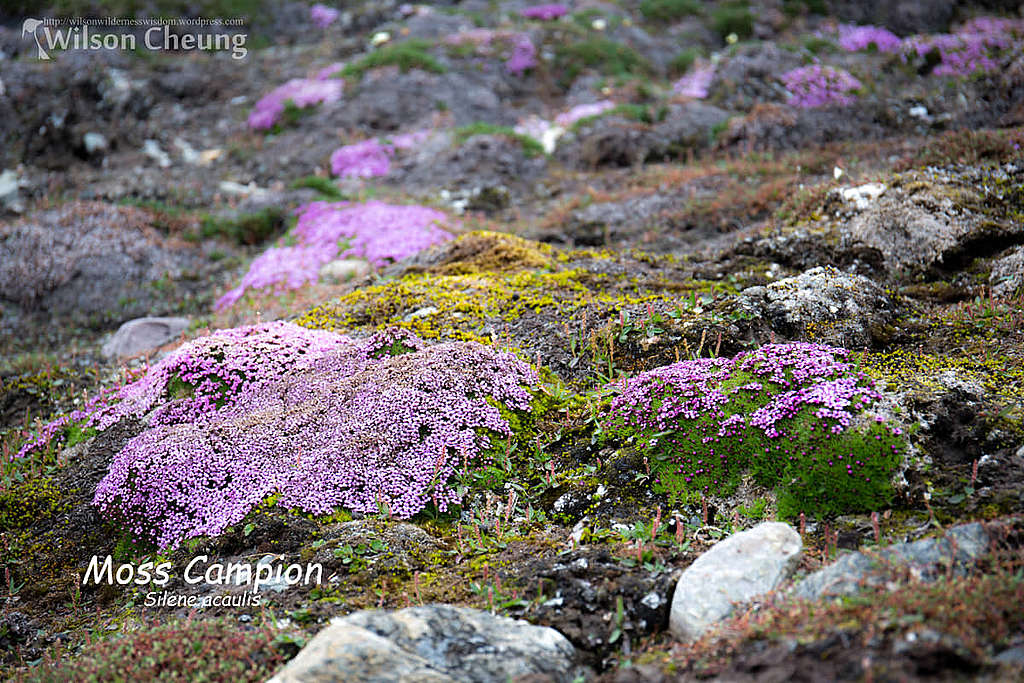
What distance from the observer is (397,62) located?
931 inches

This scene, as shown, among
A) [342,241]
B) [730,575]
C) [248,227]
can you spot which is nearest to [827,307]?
[730,575]

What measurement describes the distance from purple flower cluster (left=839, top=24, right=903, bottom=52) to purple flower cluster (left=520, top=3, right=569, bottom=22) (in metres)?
10.8

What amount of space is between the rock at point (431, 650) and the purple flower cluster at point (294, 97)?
20.6 metres

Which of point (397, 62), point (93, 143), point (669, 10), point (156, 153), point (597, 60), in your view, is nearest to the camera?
point (93, 143)

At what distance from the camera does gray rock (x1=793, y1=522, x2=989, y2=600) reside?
167 inches

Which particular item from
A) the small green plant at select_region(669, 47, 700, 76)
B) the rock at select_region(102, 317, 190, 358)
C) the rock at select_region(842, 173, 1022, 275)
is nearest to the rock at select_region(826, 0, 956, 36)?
the small green plant at select_region(669, 47, 700, 76)

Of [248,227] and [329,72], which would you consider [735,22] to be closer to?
[329,72]

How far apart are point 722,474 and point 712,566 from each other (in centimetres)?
142

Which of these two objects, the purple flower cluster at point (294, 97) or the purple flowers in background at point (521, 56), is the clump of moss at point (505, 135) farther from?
the purple flower cluster at point (294, 97)

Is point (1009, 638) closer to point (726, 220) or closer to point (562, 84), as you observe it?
point (726, 220)

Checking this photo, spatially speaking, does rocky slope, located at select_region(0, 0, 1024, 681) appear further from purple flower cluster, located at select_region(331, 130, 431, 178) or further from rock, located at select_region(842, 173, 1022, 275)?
purple flower cluster, located at select_region(331, 130, 431, 178)

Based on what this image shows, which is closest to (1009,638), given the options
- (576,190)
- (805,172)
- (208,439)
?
(208,439)

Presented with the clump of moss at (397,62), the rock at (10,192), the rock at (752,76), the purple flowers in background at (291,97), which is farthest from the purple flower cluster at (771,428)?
the clump of moss at (397,62)

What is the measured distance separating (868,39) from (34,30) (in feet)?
98.1
